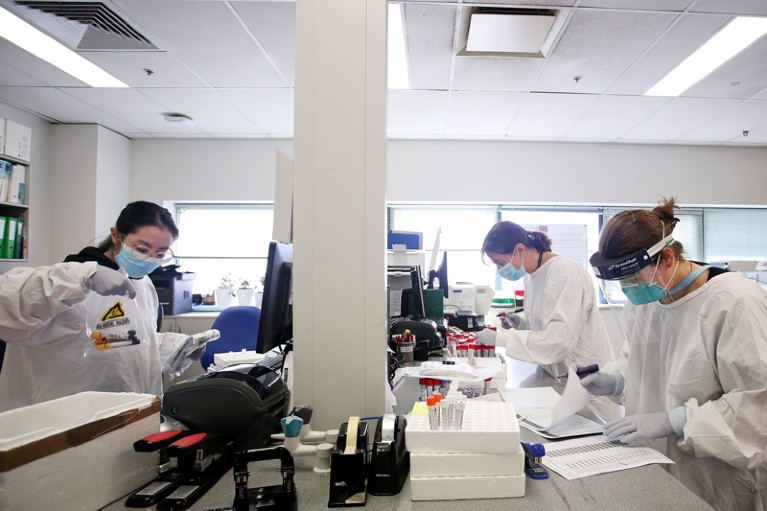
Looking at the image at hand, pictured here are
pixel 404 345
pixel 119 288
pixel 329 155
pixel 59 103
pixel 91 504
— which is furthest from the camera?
pixel 59 103

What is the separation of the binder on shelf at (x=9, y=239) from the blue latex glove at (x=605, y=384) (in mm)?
3907

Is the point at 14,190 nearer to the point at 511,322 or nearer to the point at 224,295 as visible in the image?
the point at 224,295

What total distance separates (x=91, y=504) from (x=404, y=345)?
124 cm

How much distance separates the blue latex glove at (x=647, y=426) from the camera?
Answer: 1.05m

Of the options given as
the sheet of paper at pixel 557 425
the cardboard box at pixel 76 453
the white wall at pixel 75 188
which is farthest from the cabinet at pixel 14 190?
the sheet of paper at pixel 557 425

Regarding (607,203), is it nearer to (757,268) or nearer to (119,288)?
(757,268)

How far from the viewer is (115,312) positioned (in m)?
1.64

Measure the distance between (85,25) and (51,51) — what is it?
48 centimetres

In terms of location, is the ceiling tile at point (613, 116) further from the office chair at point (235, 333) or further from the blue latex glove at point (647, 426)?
the office chair at point (235, 333)

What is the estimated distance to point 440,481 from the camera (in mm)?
778

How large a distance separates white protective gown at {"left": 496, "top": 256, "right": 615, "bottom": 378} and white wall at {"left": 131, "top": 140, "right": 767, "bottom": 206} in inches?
101

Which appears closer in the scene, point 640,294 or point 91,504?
point 91,504

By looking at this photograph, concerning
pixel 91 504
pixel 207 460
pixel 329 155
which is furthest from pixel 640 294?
pixel 91 504

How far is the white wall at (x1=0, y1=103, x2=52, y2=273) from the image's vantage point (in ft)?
12.1
